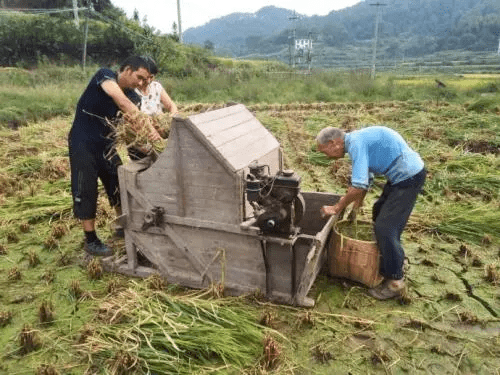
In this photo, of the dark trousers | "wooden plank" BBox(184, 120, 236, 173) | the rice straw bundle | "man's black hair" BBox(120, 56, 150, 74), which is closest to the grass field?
the rice straw bundle

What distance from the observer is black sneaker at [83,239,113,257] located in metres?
4.64

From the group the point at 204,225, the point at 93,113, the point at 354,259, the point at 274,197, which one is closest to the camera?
the point at 274,197

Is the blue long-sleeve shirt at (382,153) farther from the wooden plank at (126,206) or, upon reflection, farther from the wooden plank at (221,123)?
the wooden plank at (126,206)

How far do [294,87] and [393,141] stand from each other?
1523 cm

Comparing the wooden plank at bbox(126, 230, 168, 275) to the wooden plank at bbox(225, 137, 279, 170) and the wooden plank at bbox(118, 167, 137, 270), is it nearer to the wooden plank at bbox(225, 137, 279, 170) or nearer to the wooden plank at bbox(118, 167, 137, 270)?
the wooden plank at bbox(118, 167, 137, 270)

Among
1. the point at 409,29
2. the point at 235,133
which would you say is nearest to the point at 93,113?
the point at 235,133

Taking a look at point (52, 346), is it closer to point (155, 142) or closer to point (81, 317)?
point (81, 317)

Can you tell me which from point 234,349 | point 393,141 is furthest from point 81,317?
point 393,141

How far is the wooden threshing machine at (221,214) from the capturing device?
11.2 feet

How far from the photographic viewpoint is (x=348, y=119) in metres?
11.3

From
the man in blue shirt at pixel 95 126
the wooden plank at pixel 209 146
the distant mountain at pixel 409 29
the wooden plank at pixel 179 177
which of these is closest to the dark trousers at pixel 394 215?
the wooden plank at pixel 209 146

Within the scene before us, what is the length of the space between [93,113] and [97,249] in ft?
4.90

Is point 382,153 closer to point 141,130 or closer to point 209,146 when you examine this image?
point 209,146

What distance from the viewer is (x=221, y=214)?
11.9ft
